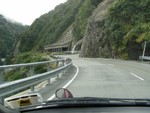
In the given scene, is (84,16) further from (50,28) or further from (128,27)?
(50,28)

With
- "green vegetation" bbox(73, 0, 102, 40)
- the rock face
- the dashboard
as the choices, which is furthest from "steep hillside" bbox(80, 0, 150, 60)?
the dashboard

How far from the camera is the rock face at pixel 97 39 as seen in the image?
233ft

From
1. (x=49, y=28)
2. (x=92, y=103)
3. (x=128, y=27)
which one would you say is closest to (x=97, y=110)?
(x=92, y=103)

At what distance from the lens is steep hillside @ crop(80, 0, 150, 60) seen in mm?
61188

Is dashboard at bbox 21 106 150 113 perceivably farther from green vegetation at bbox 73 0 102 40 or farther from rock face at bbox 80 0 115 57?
green vegetation at bbox 73 0 102 40

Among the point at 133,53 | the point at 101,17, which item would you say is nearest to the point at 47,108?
the point at 133,53

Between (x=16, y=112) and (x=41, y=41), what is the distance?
6034 inches

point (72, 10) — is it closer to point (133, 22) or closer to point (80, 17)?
point (80, 17)

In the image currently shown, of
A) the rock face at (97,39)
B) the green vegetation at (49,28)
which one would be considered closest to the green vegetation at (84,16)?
the rock face at (97,39)

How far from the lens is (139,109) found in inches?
138

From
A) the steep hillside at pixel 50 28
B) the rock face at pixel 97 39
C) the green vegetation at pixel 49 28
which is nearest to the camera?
the rock face at pixel 97 39

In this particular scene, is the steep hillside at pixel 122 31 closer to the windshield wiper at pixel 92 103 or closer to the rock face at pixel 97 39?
the rock face at pixel 97 39

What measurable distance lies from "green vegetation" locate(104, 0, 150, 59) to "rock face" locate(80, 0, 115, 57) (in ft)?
7.18

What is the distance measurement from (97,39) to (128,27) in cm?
986
